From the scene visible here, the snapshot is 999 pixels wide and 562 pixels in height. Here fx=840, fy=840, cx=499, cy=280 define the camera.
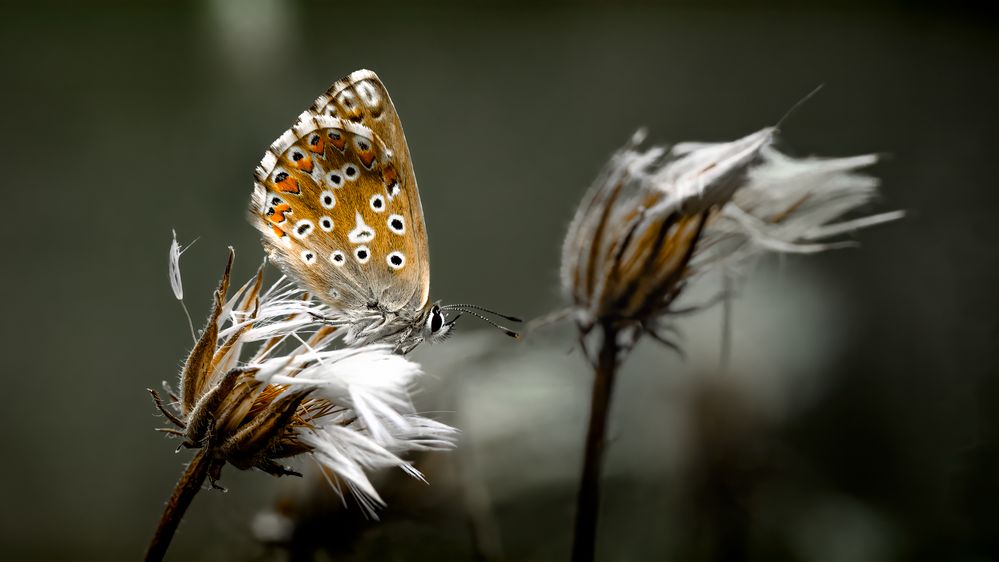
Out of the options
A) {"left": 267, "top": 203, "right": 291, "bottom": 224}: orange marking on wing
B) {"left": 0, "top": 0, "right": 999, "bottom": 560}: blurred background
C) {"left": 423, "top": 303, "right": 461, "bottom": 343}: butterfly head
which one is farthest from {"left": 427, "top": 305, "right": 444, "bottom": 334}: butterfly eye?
{"left": 0, "top": 0, "right": 999, "bottom": 560}: blurred background

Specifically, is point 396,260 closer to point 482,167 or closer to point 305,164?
point 305,164

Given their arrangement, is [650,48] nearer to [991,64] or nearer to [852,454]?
[991,64]

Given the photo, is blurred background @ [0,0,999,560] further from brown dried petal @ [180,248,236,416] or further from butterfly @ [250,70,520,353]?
brown dried petal @ [180,248,236,416]

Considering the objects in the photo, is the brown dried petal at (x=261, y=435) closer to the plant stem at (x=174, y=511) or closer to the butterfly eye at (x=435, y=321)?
the plant stem at (x=174, y=511)

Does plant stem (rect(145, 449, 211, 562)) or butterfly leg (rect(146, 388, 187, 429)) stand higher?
butterfly leg (rect(146, 388, 187, 429))

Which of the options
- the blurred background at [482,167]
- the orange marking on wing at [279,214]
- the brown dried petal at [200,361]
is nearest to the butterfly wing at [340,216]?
the orange marking on wing at [279,214]

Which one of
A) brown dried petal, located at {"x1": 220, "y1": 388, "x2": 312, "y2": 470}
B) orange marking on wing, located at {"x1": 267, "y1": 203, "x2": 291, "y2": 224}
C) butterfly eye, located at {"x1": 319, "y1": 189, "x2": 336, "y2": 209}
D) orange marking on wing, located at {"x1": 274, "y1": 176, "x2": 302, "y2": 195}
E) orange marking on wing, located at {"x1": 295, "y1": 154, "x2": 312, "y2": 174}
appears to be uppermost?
orange marking on wing, located at {"x1": 295, "y1": 154, "x2": 312, "y2": 174}

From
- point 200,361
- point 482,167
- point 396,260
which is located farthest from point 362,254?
point 482,167
